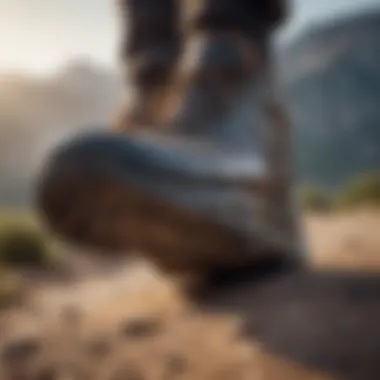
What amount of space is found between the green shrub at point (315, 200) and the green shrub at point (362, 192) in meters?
0.06

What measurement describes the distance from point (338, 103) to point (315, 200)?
0.33m

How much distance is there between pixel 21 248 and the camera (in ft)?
4.70

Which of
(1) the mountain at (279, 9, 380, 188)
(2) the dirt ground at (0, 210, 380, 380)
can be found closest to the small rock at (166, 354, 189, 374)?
(2) the dirt ground at (0, 210, 380, 380)

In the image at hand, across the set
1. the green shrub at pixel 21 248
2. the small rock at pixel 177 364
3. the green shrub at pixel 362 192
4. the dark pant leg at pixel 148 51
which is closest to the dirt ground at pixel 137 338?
the small rock at pixel 177 364

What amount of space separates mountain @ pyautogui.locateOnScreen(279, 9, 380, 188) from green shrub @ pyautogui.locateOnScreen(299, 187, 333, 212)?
6 cm

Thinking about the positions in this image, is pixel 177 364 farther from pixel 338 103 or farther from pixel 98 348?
pixel 338 103

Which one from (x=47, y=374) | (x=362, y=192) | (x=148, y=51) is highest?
(x=362, y=192)

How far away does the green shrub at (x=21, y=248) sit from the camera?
4.60 ft

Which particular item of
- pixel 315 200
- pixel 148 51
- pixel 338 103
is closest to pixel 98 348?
pixel 148 51

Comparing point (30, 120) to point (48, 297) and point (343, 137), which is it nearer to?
point (48, 297)

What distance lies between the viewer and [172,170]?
1.88 feet

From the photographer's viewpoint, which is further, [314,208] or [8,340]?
[314,208]

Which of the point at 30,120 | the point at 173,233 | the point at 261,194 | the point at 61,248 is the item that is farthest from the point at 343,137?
the point at 173,233

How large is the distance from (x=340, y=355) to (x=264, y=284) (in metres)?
0.23
